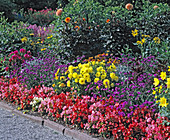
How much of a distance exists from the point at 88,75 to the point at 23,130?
1.39m

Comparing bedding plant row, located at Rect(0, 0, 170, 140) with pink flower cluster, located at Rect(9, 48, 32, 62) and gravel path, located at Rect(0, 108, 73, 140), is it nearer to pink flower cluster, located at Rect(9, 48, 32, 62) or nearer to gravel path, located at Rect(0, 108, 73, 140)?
pink flower cluster, located at Rect(9, 48, 32, 62)

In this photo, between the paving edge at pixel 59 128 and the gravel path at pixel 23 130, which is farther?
the gravel path at pixel 23 130

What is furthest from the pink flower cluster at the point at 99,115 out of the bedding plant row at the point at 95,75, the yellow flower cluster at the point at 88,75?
the yellow flower cluster at the point at 88,75

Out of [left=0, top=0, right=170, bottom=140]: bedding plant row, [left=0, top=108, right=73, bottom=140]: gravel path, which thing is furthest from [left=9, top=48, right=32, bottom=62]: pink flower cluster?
[left=0, top=108, right=73, bottom=140]: gravel path

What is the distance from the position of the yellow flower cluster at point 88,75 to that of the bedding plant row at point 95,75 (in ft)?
0.06

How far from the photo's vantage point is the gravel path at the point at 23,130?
3.99 metres

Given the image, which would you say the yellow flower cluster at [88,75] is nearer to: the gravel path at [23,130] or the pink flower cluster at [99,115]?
the pink flower cluster at [99,115]

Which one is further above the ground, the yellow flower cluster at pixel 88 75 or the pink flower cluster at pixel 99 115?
the yellow flower cluster at pixel 88 75

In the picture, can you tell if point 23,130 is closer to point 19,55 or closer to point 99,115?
point 99,115

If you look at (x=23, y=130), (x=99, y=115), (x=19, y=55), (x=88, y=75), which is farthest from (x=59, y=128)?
(x=19, y=55)

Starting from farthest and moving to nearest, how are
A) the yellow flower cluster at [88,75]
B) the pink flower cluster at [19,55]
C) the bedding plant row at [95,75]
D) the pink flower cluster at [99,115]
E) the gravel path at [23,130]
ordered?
the pink flower cluster at [19,55]
the yellow flower cluster at [88,75]
the gravel path at [23,130]
the bedding plant row at [95,75]
the pink flower cluster at [99,115]

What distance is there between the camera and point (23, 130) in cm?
424

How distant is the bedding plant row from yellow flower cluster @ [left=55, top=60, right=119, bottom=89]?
0.02 metres

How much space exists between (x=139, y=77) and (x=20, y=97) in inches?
90.7
